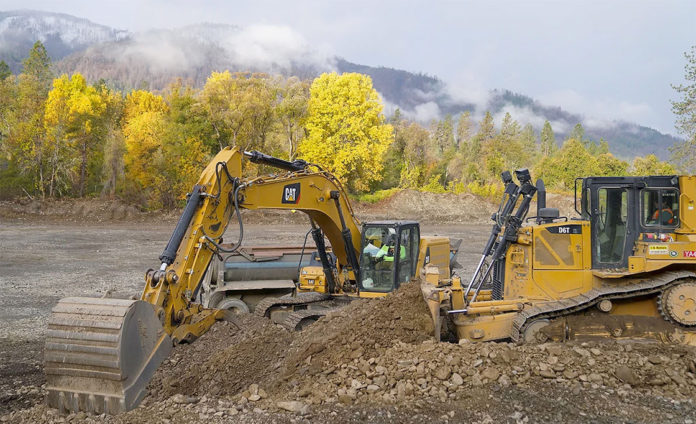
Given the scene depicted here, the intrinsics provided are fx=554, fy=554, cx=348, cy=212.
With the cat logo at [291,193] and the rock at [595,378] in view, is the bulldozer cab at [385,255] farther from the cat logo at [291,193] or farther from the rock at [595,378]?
the rock at [595,378]

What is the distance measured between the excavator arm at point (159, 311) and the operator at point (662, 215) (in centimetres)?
498

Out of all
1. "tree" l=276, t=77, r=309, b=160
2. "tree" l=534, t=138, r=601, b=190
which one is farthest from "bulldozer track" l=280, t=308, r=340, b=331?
"tree" l=534, t=138, r=601, b=190

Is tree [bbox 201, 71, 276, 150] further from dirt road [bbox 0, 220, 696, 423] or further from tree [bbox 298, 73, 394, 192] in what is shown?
dirt road [bbox 0, 220, 696, 423]

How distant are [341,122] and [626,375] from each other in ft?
112

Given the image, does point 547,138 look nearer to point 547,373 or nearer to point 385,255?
point 385,255

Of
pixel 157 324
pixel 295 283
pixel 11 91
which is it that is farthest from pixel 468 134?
pixel 157 324

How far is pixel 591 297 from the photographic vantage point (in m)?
7.95

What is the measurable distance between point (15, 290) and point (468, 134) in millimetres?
85892

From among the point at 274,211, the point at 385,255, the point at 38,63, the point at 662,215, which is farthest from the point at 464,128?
the point at 662,215

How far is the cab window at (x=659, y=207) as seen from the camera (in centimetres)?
815

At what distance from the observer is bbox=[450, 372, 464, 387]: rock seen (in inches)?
238

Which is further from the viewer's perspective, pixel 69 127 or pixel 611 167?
pixel 611 167

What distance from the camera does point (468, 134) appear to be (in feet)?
308

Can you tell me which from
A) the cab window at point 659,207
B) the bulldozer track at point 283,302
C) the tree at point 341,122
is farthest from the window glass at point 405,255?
the tree at point 341,122
